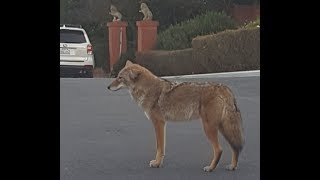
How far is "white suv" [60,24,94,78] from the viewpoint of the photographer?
441 centimetres

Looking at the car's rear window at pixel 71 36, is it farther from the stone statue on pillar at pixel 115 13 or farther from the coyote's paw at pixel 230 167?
the coyote's paw at pixel 230 167

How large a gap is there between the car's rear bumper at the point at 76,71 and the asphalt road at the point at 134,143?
92 millimetres

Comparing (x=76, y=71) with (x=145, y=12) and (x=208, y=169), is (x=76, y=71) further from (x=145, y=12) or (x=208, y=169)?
(x=208, y=169)

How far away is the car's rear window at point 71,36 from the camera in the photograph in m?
4.44

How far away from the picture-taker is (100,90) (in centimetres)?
434

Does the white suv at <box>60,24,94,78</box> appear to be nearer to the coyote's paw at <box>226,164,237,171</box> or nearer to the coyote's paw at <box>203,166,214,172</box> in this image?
the coyote's paw at <box>203,166,214,172</box>

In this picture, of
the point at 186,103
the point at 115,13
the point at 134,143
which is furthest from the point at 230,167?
the point at 115,13

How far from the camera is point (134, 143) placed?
4.28 metres

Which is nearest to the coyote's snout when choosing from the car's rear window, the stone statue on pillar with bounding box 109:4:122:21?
the stone statue on pillar with bounding box 109:4:122:21
